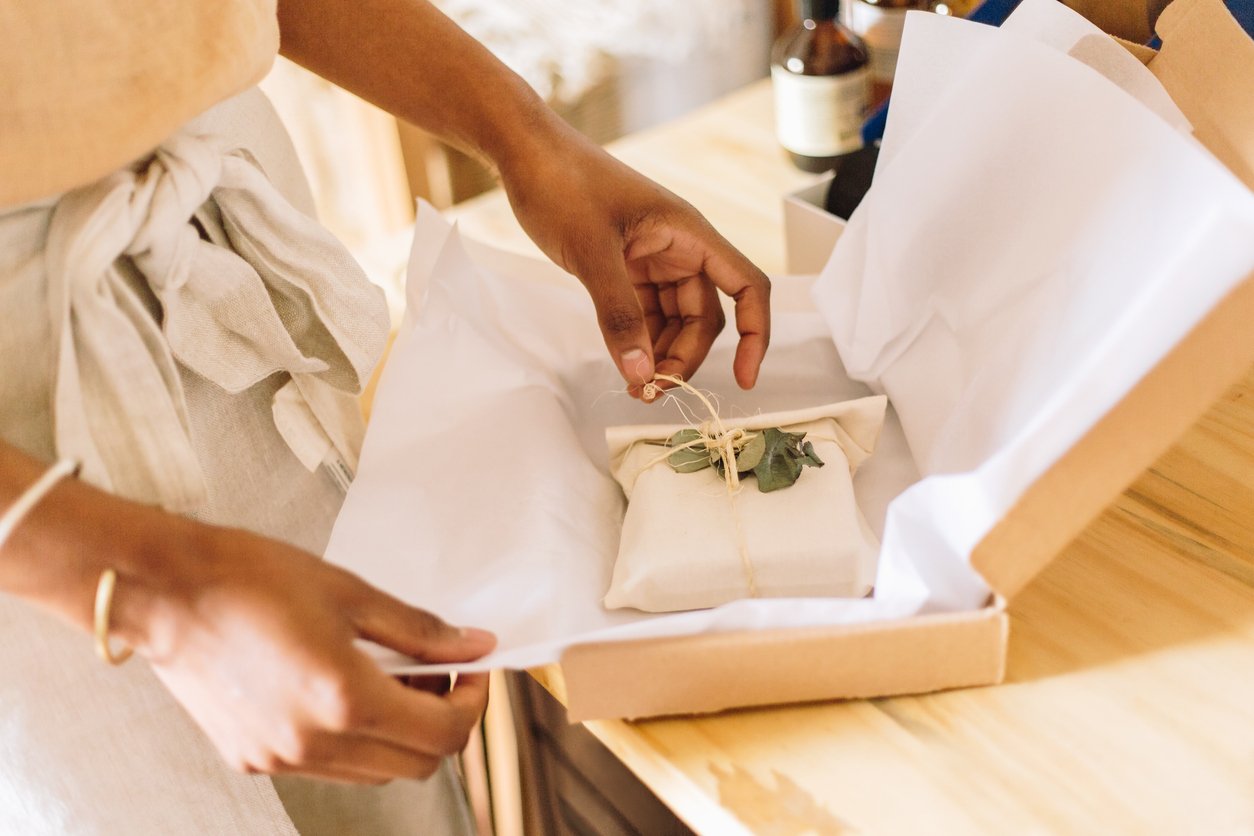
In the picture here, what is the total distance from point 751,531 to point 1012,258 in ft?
0.63

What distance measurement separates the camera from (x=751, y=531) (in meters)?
0.53

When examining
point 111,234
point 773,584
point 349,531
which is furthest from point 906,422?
point 111,234

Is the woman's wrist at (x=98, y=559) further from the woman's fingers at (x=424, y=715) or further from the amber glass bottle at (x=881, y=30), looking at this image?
the amber glass bottle at (x=881, y=30)

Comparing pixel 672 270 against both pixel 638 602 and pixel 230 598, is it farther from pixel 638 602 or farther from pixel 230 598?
pixel 230 598

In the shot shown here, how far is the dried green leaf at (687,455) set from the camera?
22.7 inches

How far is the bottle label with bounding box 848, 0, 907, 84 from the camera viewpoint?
0.95 metres

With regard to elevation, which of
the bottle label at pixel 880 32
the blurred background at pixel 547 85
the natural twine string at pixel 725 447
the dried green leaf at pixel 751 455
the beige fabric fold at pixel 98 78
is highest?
the beige fabric fold at pixel 98 78

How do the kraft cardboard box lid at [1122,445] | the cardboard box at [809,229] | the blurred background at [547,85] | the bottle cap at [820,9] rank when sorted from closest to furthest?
the kraft cardboard box lid at [1122,445], the cardboard box at [809,229], the bottle cap at [820,9], the blurred background at [547,85]

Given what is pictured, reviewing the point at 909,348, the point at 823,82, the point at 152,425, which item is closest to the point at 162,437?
the point at 152,425

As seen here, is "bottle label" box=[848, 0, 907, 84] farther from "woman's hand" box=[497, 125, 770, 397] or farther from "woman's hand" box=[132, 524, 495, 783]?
"woman's hand" box=[132, 524, 495, 783]

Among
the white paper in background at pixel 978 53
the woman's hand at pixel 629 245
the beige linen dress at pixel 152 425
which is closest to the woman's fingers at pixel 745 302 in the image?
the woman's hand at pixel 629 245

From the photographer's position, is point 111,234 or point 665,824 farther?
point 665,824

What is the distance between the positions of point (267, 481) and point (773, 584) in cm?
29

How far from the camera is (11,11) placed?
0.43 meters
